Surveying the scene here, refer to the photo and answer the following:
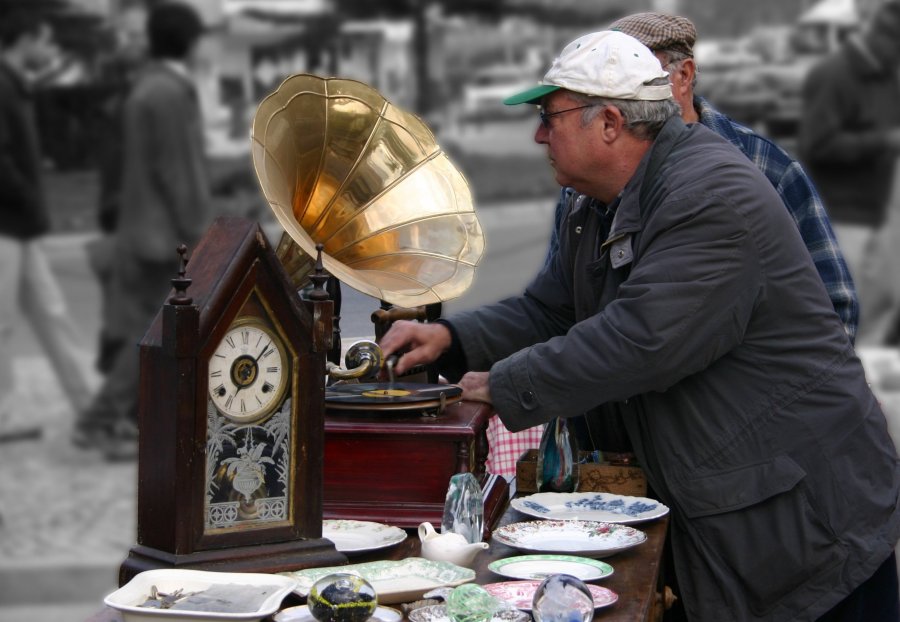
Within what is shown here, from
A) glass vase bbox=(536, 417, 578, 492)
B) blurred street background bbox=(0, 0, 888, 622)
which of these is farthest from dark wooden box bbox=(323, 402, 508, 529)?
blurred street background bbox=(0, 0, 888, 622)

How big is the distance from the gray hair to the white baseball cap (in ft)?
0.04

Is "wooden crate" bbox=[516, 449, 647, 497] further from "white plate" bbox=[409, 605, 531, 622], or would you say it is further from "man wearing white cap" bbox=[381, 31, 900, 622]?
"white plate" bbox=[409, 605, 531, 622]

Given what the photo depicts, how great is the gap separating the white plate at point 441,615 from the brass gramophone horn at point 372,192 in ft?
2.60

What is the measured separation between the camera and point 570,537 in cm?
209

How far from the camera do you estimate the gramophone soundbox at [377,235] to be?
2145mm

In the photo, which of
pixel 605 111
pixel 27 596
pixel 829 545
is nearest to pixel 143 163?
pixel 27 596

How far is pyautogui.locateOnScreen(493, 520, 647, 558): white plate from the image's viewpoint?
2.03 meters

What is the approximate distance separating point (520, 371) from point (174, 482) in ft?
2.16

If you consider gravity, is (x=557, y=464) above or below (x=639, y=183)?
below

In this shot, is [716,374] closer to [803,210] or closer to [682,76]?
[803,210]

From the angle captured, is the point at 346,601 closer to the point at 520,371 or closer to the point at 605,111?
the point at 520,371

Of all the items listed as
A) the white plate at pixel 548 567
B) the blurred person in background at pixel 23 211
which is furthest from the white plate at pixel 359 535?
the blurred person in background at pixel 23 211

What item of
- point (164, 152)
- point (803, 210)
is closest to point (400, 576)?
point (803, 210)

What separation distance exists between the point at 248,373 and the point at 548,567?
508 millimetres
